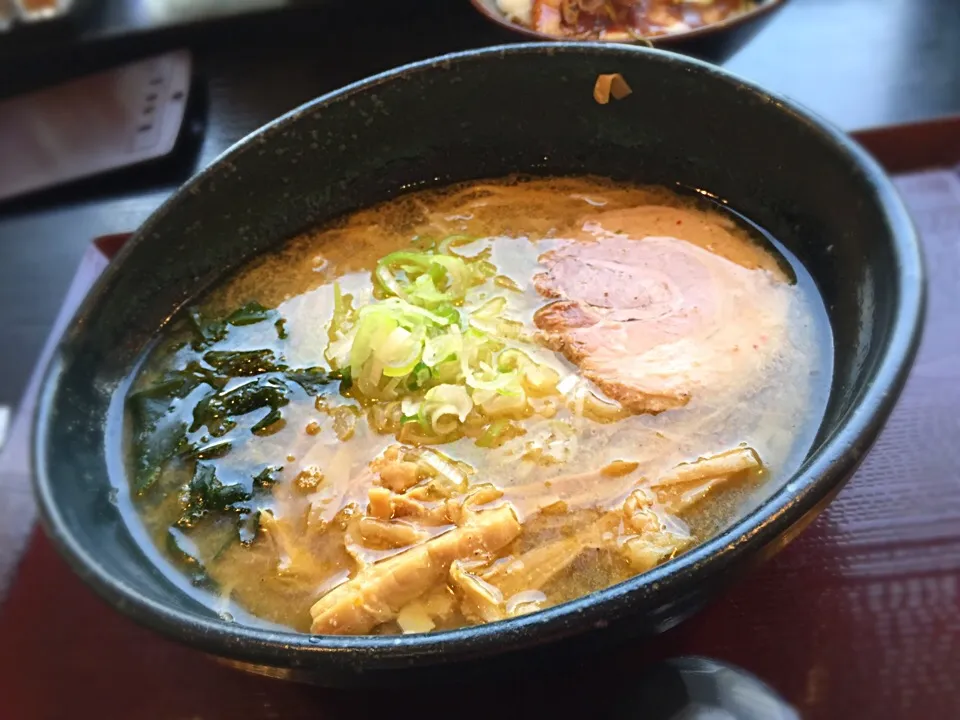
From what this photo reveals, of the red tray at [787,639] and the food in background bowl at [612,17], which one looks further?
the food in background bowl at [612,17]

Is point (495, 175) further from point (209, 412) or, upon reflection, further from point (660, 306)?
point (209, 412)

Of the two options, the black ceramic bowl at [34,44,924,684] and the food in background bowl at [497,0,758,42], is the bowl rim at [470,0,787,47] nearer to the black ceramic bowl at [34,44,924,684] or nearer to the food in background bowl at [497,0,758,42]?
the food in background bowl at [497,0,758,42]

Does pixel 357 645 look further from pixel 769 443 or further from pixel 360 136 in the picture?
pixel 360 136

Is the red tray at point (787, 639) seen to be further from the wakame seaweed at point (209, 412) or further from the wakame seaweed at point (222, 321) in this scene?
the wakame seaweed at point (222, 321)

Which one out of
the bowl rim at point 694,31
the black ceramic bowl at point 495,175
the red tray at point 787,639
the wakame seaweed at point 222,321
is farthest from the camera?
the bowl rim at point 694,31

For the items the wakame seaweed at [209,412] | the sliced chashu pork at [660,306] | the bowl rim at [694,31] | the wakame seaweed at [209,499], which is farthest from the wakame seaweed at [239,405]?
the bowl rim at [694,31]
